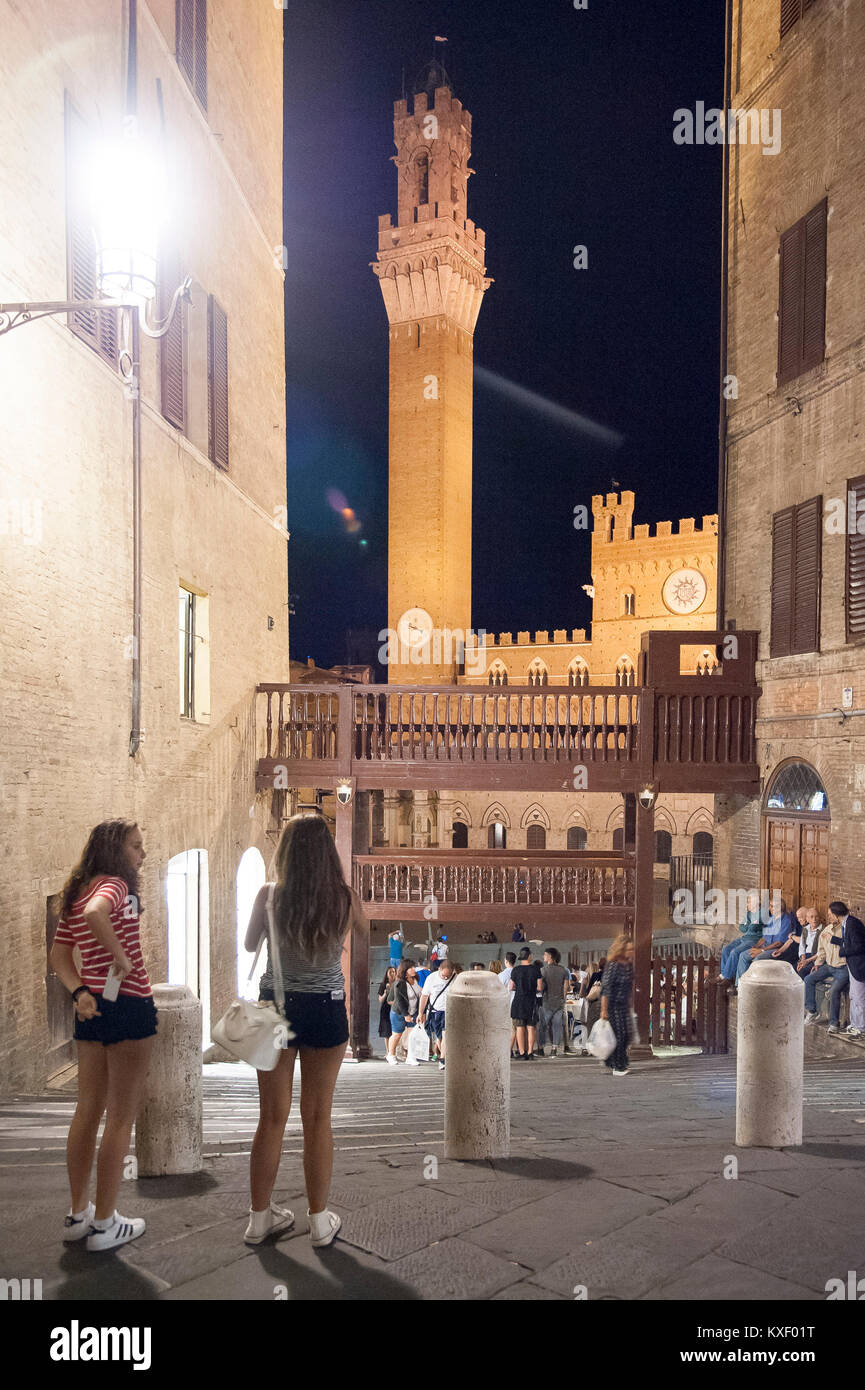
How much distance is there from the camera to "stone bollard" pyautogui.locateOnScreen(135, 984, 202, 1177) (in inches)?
182

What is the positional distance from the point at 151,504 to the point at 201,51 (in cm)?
687

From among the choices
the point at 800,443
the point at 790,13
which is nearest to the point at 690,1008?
the point at 800,443

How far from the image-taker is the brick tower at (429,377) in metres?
43.7

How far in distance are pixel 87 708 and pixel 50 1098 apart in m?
3.43

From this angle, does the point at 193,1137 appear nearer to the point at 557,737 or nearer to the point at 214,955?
the point at 214,955

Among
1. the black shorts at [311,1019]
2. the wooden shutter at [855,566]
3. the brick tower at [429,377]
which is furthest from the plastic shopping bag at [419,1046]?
the brick tower at [429,377]

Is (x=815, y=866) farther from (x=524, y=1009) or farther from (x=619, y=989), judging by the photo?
(x=619, y=989)

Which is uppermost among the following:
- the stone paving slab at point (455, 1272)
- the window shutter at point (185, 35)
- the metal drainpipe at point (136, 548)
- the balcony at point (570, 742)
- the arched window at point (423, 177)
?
the arched window at point (423, 177)

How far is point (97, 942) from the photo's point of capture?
3.81 meters

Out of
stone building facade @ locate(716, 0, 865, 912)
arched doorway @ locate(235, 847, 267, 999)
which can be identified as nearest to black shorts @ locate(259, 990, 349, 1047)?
stone building facade @ locate(716, 0, 865, 912)

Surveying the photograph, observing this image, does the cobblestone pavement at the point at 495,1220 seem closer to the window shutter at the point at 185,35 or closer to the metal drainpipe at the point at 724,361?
the metal drainpipe at the point at 724,361

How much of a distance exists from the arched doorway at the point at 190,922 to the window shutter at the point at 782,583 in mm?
8649

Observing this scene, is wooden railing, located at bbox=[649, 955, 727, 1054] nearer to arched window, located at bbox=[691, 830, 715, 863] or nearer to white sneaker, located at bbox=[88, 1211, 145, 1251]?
white sneaker, located at bbox=[88, 1211, 145, 1251]

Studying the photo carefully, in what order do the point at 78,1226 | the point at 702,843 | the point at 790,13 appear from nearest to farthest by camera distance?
the point at 78,1226 < the point at 790,13 < the point at 702,843
